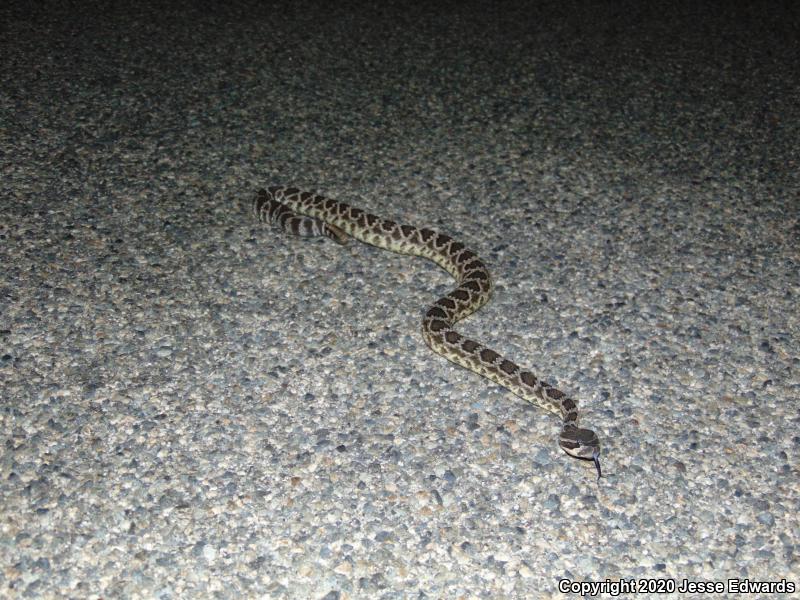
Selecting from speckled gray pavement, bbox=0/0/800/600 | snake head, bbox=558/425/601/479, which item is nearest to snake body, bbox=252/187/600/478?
snake head, bbox=558/425/601/479

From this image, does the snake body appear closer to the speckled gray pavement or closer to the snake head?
the snake head

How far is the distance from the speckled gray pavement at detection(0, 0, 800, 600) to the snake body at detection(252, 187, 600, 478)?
0.36 ft

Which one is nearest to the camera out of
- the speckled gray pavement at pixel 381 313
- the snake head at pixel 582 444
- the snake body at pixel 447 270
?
the speckled gray pavement at pixel 381 313

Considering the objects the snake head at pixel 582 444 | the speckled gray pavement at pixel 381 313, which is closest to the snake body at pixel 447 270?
the snake head at pixel 582 444

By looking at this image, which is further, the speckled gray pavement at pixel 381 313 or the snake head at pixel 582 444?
the snake head at pixel 582 444

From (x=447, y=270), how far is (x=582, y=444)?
7.01ft

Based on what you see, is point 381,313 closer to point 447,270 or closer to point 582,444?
point 447,270

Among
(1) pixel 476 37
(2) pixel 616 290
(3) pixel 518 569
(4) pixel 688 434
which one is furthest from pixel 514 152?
(3) pixel 518 569

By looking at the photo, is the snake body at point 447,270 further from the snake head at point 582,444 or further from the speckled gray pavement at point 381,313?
the speckled gray pavement at point 381,313

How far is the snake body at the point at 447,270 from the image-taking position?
5336 millimetres

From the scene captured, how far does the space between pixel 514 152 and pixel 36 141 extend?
412 cm

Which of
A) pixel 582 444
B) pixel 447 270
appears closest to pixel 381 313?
pixel 447 270

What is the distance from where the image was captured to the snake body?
5336mm

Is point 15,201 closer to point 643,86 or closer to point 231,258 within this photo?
point 231,258
